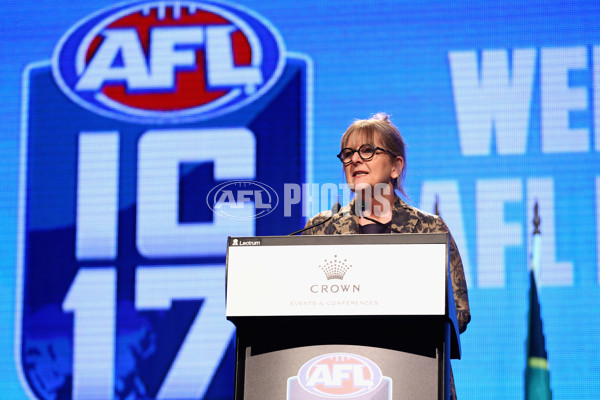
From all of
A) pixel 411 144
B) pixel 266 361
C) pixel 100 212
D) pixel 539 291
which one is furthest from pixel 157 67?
pixel 266 361

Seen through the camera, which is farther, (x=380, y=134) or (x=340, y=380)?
(x=380, y=134)

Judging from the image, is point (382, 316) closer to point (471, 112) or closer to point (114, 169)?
point (471, 112)

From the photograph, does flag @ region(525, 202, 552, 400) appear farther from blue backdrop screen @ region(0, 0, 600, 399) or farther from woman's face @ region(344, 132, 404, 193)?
woman's face @ region(344, 132, 404, 193)

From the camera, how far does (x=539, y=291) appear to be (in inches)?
143

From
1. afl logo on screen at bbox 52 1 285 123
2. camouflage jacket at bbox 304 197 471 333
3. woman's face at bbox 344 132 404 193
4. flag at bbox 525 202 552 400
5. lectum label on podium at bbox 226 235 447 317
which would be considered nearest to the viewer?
lectum label on podium at bbox 226 235 447 317

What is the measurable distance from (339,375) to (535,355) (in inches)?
83.8

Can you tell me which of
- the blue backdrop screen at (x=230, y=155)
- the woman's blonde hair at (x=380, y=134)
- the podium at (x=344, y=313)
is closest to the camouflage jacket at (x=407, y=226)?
the woman's blonde hair at (x=380, y=134)

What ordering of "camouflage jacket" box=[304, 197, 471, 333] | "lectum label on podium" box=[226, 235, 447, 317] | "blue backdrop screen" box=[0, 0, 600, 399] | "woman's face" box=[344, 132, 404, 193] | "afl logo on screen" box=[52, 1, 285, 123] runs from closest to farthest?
"lectum label on podium" box=[226, 235, 447, 317], "camouflage jacket" box=[304, 197, 471, 333], "woman's face" box=[344, 132, 404, 193], "blue backdrop screen" box=[0, 0, 600, 399], "afl logo on screen" box=[52, 1, 285, 123]

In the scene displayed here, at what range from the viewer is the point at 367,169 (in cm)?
210

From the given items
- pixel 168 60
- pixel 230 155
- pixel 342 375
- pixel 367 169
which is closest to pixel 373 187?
pixel 367 169

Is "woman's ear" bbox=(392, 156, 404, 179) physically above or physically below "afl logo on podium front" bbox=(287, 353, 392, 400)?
above

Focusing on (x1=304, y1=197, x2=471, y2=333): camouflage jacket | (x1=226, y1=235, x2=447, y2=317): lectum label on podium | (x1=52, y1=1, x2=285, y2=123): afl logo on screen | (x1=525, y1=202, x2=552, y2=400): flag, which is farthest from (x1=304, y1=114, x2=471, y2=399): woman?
(x1=52, y1=1, x2=285, y2=123): afl logo on screen

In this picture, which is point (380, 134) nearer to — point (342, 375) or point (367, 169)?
point (367, 169)

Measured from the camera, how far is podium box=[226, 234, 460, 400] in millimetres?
1621
